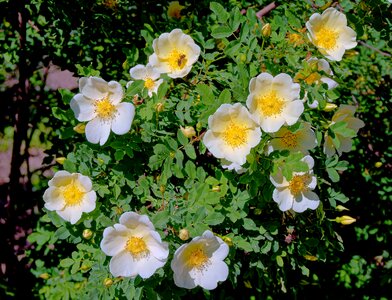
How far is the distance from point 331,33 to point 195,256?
874 mm

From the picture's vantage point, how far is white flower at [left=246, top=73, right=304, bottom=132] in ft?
4.68

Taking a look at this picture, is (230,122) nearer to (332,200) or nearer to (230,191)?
(230,191)

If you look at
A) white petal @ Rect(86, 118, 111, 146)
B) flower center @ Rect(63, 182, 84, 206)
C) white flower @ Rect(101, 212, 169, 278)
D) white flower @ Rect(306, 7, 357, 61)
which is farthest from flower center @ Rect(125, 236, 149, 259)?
white flower @ Rect(306, 7, 357, 61)

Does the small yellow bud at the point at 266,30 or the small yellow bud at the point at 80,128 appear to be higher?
the small yellow bud at the point at 266,30

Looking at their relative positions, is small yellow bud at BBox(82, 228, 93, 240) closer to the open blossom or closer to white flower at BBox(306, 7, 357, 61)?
the open blossom

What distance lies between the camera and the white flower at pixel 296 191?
1.52 m

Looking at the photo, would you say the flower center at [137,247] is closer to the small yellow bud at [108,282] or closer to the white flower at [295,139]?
the small yellow bud at [108,282]

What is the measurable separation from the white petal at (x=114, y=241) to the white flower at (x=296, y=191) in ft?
1.59

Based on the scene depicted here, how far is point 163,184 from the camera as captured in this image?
1.53 meters

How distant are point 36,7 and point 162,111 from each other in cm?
85

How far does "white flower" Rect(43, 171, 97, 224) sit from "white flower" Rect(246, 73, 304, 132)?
1.91ft

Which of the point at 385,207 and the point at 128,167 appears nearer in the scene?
the point at 128,167

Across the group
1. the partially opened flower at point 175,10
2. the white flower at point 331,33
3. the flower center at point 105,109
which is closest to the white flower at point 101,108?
the flower center at point 105,109

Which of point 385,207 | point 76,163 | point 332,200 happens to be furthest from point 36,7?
point 385,207
